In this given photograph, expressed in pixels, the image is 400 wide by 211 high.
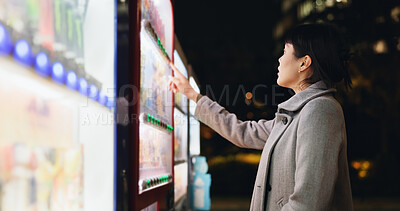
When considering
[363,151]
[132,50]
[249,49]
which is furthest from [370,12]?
[132,50]

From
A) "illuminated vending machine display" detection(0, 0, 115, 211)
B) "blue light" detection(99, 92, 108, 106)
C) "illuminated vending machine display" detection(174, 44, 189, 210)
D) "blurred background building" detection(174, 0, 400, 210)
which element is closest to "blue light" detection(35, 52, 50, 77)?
"illuminated vending machine display" detection(0, 0, 115, 211)

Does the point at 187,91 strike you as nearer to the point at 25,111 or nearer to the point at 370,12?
the point at 25,111

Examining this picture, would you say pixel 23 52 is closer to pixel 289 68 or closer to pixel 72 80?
pixel 72 80

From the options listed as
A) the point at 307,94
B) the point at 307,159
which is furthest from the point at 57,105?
the point at 307,94

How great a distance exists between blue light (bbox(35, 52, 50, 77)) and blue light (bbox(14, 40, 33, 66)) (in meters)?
0.04

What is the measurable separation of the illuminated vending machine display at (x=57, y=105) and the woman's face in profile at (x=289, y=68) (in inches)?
35.4

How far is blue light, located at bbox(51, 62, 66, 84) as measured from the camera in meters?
1.19

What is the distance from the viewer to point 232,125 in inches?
104

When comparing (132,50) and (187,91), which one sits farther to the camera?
(187,91)

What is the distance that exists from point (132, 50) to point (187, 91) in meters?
0.87

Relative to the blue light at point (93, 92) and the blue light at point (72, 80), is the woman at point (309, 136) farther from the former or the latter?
the blue light at point (72, 80)

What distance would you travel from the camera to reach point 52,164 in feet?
4.17

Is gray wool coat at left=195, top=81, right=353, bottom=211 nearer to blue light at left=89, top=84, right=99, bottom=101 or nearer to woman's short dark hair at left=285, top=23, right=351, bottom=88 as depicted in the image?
woman's short dark hair at left=285, top=23, right=351, bottom=88

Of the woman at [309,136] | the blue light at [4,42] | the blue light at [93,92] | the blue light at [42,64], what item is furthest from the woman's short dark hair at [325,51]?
the blue light at [4,42]
